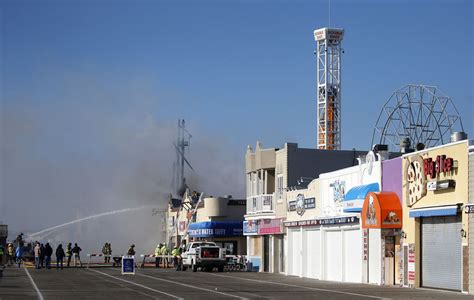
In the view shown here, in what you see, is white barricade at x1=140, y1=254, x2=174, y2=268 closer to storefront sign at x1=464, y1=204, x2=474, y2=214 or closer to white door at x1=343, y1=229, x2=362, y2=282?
white door at x1=343, y1=229, x2=362, y2=282

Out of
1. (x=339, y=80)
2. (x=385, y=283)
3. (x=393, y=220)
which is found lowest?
(x=385, y=283)

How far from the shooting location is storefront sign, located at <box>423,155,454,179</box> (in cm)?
3444

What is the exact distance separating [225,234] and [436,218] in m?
35.0

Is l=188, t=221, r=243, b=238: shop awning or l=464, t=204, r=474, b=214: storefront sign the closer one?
l=464, t=204, r=474, b=214: storefront sign

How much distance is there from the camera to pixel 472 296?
31.2m

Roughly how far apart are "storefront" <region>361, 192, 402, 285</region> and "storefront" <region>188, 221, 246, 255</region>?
94.1ft

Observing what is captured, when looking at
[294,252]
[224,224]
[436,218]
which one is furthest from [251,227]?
[436,218]

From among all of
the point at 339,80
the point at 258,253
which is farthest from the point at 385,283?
the point at 339,80

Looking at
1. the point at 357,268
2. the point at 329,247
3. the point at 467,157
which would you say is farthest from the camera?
the point at 329,247

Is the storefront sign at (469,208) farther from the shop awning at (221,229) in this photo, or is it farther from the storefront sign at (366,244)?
the shop awning at (221,229)

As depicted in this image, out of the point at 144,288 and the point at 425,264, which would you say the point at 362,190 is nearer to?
the point at 425,264

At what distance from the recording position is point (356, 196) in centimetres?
4244

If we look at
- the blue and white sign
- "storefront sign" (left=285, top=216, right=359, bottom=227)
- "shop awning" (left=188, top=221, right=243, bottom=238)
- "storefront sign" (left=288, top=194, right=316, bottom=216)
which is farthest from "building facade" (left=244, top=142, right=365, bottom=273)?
the blue and white sign

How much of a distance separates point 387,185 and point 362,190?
1660 millimetres
